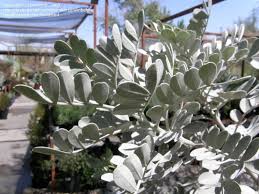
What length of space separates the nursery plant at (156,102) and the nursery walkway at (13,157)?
189 inches

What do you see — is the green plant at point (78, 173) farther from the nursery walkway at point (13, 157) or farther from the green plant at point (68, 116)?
the nursery walkway at point (13, 157)

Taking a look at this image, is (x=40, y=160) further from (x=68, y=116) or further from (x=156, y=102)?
(x=156, y=102)

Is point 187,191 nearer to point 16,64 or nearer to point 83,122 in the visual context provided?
point 83,122

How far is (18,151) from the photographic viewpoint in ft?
27.6

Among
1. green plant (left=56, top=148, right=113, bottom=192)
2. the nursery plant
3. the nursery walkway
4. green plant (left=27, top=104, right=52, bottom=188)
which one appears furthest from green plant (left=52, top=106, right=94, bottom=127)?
the nursery plant

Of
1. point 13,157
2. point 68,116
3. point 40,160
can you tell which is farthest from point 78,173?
point 13,157

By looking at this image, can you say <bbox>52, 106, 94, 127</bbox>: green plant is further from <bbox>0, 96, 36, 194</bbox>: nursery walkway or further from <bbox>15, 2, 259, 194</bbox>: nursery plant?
<bbox>15, 2, 259, 194</bbox>: nursery plant

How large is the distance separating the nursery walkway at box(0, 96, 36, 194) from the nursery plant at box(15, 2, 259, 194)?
481cm

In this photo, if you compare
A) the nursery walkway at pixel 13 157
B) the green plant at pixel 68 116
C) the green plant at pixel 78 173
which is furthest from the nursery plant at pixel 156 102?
the nursery walkway at pixel 13 157

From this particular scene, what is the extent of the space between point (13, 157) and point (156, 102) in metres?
7.31

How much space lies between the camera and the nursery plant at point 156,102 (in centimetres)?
97

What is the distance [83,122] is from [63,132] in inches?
6.0

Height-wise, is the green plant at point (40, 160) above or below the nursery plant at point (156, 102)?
below

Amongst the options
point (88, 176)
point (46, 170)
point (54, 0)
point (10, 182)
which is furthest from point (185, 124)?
point (10, 182)
